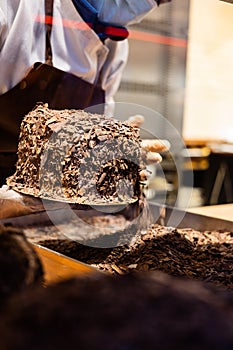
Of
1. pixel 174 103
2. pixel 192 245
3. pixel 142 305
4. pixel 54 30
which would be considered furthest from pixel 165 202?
pixel 174 103

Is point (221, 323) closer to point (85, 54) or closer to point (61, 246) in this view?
point (61, 246)

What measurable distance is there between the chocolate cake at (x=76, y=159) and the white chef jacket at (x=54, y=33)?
0.11 metres

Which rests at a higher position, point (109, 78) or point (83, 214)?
point (109, 78)

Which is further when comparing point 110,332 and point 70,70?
point 70,70

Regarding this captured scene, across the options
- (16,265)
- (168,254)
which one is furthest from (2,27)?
(16,265)

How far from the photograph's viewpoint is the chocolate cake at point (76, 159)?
886 mm

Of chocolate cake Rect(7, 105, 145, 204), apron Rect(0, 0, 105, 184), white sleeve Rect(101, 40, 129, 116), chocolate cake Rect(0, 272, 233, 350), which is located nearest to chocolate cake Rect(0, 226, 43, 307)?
chocolate cake Rect(0, 272, 233, 350)

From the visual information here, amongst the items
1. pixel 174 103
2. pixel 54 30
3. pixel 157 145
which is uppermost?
pixel 54 30

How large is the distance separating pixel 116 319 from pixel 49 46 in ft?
2.72

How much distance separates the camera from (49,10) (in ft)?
3.10

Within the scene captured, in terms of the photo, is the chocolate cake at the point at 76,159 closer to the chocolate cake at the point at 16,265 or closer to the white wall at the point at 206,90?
the chocolate cake at the point at 16,265

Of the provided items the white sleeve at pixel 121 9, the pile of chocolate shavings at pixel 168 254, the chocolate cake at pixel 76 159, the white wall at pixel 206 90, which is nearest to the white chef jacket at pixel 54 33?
the white sleeve at pixel 121 9

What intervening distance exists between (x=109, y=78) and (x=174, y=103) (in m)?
1.69

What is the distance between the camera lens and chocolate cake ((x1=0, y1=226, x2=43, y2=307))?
352 mm
